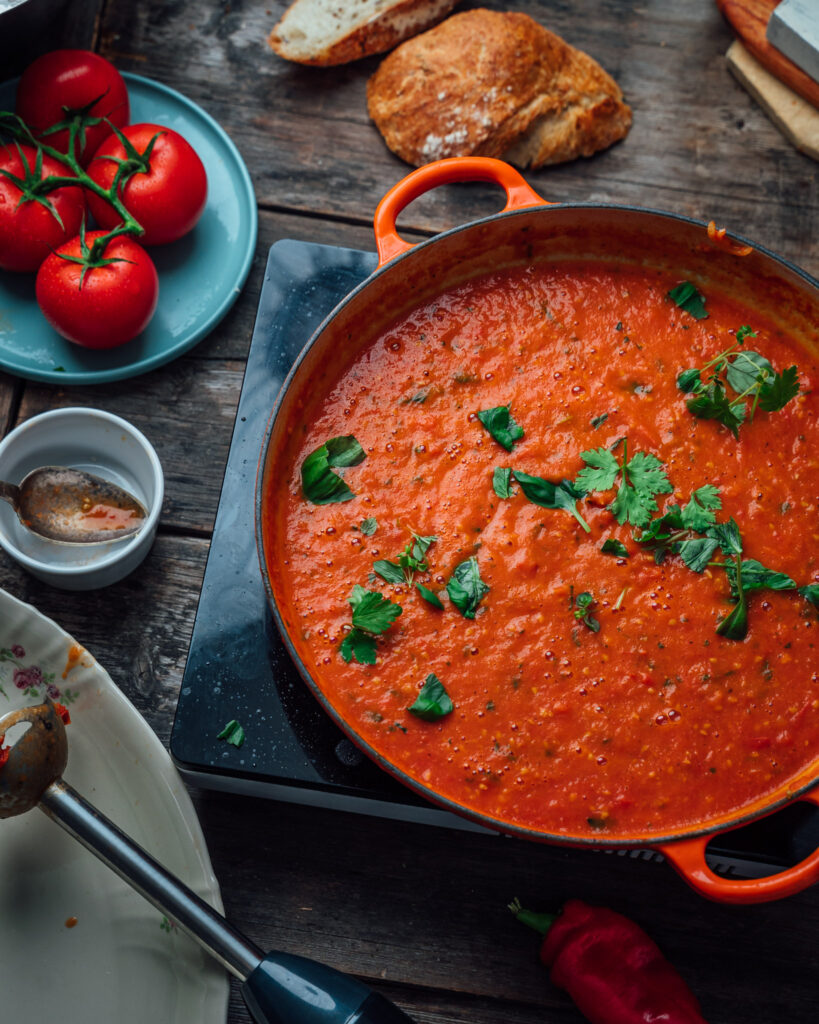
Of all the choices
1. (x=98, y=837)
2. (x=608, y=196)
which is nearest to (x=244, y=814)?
(x=98, y=837)

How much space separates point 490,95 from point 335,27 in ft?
1.29

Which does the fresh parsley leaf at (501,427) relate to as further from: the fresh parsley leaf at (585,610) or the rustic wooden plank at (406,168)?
the rustic wooden plank at (406,168)

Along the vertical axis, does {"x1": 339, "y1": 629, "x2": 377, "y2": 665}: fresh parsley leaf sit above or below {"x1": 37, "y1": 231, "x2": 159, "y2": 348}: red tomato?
below

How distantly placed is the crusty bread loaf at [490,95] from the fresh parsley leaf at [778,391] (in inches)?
31.8

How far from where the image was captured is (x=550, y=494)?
1704 mm

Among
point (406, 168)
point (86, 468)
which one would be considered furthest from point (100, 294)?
point (406, 168)

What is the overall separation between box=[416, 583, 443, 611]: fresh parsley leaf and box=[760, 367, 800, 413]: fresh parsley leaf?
70cm

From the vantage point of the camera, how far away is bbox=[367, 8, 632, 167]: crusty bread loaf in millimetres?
2098

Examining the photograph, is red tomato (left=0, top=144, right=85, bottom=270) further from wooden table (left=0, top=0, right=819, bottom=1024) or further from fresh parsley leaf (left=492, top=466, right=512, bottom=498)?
fresh parsley leaf (left=492, top=466, right=512, bottom=498)

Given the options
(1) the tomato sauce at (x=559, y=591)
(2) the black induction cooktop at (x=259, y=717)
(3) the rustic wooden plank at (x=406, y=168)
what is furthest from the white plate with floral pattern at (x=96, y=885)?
(3) the rustic wooden plank at (x=406, y=168)

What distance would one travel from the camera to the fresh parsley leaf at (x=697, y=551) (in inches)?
66.0

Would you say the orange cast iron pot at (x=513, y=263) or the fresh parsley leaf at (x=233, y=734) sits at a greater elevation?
the orange cast iron pot at (x=513, y=263)

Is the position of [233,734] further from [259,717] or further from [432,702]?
[432,702]

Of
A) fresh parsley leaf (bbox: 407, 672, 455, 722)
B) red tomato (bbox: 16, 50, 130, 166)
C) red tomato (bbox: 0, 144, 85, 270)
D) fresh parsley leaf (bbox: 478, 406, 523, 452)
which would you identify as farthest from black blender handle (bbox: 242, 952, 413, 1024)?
red tomato (bbox: 16, 50, 130, 166)
